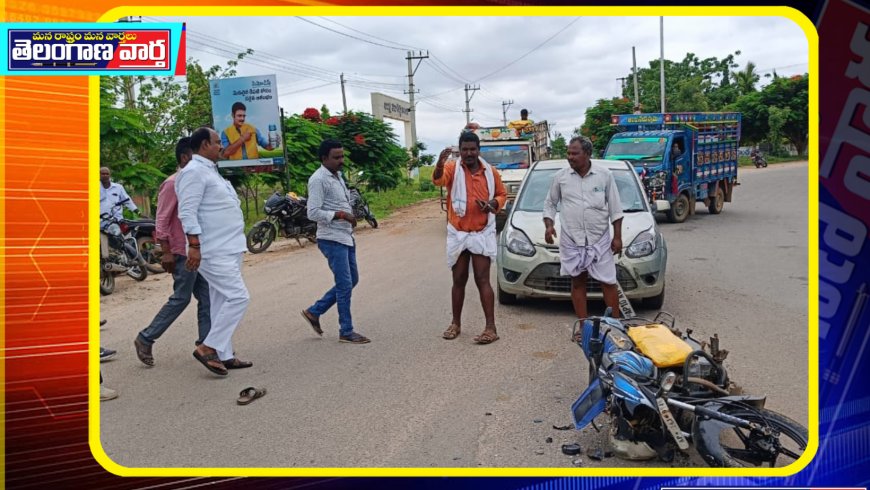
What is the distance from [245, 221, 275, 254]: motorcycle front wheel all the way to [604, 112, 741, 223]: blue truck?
255 inches

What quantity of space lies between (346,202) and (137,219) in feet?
13.6

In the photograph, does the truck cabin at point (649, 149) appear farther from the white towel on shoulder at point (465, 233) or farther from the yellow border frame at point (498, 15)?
the yellow border frame at point (498, 15)

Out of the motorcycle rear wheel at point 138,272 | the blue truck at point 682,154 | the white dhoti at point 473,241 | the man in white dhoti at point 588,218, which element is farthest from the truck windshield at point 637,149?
the motorcycle rear wheel at point 138,272

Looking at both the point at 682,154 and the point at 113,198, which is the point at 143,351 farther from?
the point at 682,154

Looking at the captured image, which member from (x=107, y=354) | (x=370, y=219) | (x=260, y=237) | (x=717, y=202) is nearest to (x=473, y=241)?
(x=107, y=354)

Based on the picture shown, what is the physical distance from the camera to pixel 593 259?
477 centimetres

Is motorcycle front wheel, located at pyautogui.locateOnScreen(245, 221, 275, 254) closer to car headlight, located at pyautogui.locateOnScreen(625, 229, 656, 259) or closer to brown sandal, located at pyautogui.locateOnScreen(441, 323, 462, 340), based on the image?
brown sandal, located at pyautogui.locateOnScreen(441, 323, 462, 340)

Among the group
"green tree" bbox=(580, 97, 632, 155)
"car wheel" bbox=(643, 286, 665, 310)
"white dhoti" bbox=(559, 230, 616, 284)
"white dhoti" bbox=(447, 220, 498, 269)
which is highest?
"green tree" bbox=(580, 97, 632, 155)

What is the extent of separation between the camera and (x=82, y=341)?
2.91 metres

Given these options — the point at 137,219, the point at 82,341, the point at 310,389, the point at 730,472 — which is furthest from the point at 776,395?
the point at 137,219

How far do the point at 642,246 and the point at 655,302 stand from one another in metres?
0.55

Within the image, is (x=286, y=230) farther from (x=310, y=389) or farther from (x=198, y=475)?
(x=198, y=475)

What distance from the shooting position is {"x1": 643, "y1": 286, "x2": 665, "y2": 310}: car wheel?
18.4ft

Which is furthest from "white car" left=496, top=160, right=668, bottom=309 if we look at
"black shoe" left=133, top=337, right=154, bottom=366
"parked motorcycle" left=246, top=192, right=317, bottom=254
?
"parked motorcycle" left=246, top=192, right=317, bottom=254
